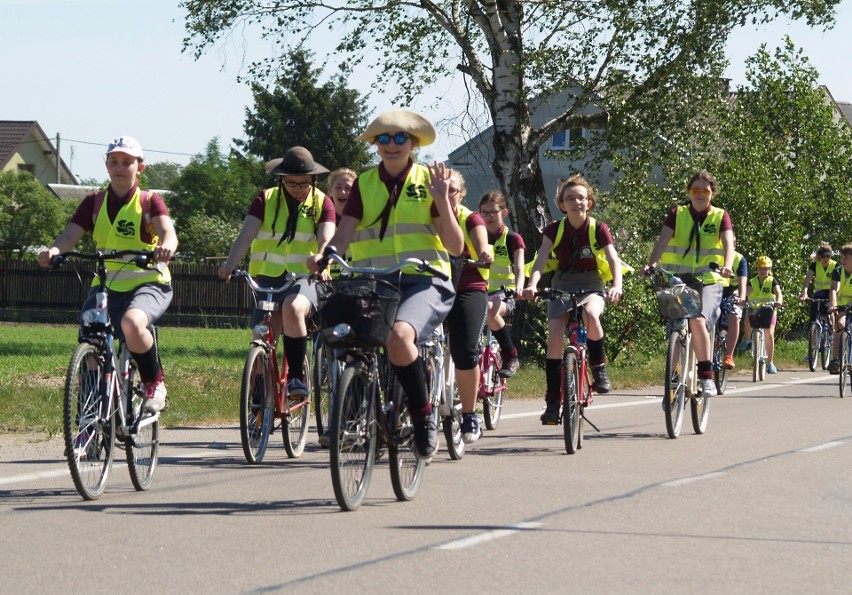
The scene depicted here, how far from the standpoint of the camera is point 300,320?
9.39 m

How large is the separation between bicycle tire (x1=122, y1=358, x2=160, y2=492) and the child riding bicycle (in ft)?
0.18

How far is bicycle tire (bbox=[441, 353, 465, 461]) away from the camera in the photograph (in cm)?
933

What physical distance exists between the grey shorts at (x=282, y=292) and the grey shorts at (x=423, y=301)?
1.81m

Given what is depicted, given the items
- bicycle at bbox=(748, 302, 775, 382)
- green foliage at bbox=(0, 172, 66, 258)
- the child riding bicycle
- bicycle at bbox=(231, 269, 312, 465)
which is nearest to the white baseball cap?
the child riding bicycle

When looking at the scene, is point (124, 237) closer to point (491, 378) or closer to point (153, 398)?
point (153, 398)

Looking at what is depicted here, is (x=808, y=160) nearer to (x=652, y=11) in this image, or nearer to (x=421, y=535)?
(x=652, y=11)

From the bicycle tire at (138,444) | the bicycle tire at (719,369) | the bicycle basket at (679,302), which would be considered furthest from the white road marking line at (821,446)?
the bicycle tire at (719,369)

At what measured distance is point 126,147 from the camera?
801 cm

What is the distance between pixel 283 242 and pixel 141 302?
193 cm

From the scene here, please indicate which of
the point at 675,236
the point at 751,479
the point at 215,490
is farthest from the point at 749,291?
the point at 215,490

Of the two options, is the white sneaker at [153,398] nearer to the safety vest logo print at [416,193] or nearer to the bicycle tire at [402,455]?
the bicycle tire at [402,455]

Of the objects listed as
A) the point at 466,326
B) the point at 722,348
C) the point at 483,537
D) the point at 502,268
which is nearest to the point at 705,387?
the point at 502,268

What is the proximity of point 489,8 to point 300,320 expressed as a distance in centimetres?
1410

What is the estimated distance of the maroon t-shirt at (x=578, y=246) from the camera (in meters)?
10.6
